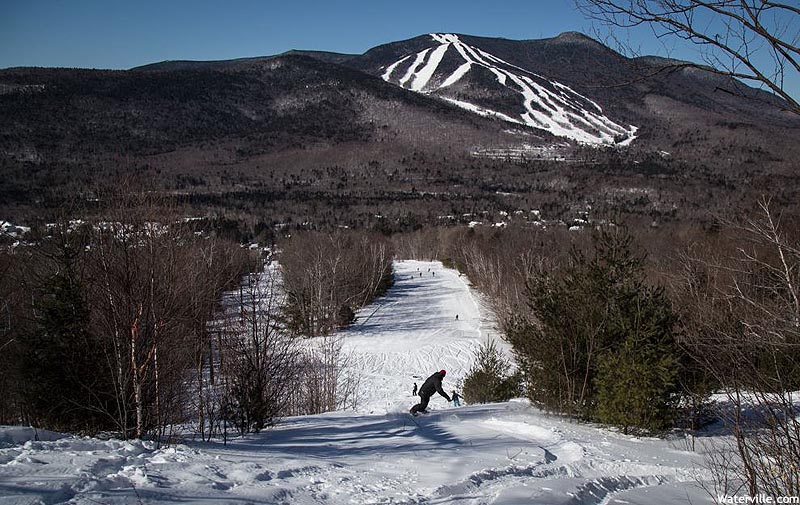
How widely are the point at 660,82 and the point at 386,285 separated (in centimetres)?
6011

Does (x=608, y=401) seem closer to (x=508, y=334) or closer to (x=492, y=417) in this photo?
(x=492, y=417)

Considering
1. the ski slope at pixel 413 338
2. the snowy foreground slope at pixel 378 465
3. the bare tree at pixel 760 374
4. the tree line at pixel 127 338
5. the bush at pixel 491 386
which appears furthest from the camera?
the ski slope at pixel 413 338

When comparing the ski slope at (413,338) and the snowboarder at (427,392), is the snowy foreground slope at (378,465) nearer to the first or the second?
the snowboarder at (427,392)

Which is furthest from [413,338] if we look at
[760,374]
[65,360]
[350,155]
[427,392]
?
[350,155]

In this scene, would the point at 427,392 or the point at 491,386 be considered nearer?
the point at 427,392

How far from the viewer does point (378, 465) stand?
7.53m

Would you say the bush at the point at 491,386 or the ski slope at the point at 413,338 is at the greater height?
the bush at the point at 491,386

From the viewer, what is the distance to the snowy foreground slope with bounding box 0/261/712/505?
5.55 metres

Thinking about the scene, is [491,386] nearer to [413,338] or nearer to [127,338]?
[127,338]

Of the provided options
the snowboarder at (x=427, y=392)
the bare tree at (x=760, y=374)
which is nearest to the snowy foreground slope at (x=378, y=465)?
the snowboarder at (x=427, y=392)

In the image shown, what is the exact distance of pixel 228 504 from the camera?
5270mm

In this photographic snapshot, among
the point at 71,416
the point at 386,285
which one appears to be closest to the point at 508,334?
the point at 71,416

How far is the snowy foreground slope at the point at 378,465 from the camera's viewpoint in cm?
555

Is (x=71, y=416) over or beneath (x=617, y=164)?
beneath
